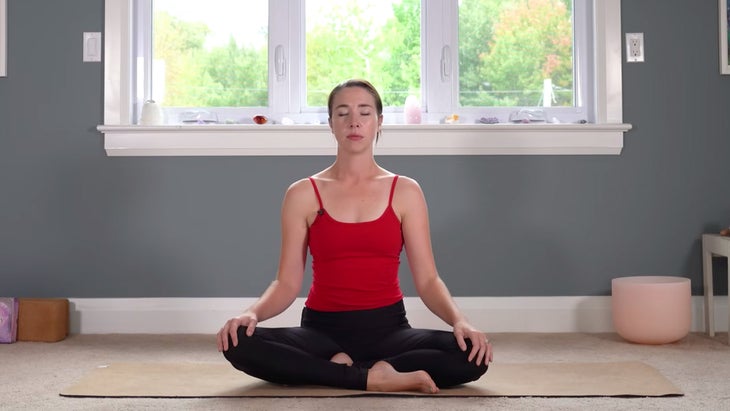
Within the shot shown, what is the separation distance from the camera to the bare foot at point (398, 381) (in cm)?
215

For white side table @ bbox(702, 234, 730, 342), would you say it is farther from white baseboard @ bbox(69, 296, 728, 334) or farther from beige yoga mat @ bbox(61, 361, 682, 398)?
beige yoga mat @ bbox(61, 361, 682, 398)

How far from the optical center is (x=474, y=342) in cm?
211

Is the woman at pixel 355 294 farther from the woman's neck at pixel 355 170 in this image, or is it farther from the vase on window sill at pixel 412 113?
the vase on window sill at pixel 412 113

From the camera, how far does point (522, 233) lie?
11.0ft

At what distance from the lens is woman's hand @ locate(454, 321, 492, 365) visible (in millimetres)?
2117

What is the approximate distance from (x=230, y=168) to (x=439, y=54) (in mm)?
906

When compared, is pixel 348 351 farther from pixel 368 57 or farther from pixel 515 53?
pixel 515 53

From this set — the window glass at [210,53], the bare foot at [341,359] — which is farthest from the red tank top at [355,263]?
the window glass at [210,53]

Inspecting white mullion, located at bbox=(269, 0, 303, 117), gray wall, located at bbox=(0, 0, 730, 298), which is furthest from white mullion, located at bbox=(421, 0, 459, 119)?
white mullion, located at bbox=(269, 0, 303, 117)

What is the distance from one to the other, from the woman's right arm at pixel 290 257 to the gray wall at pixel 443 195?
93 centimetres

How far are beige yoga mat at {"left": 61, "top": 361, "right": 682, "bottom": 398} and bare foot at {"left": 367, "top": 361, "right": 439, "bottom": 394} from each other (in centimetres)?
2

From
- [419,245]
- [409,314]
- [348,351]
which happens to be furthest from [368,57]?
[348,351]

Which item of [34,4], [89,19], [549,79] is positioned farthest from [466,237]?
[34,4]

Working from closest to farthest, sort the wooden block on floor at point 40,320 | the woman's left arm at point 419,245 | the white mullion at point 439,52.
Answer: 1. the woman's left arm at point 419,245
2. the wooden block on floor at point 40,320
3. the white mullion at point 439,52
